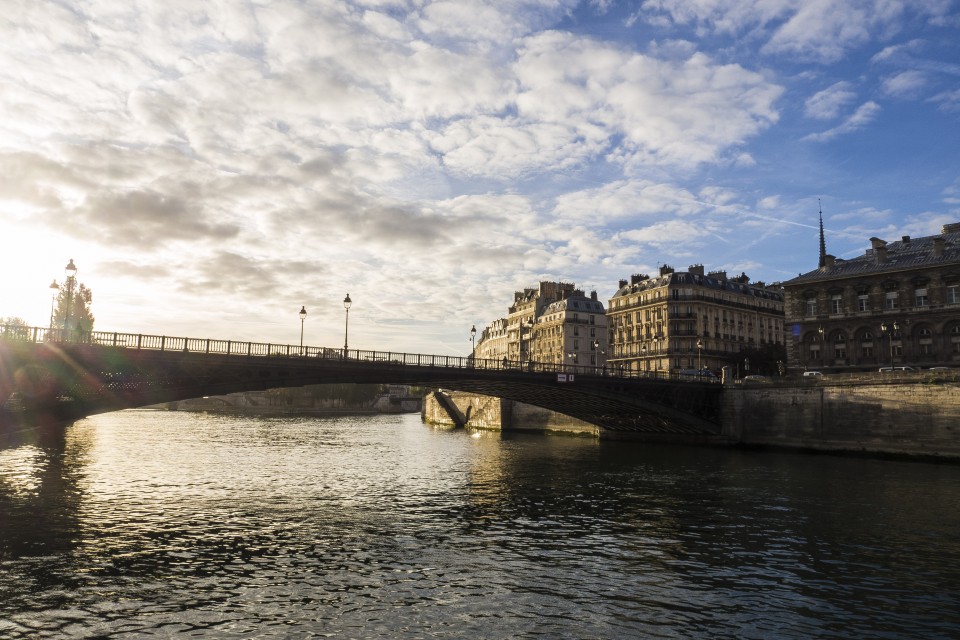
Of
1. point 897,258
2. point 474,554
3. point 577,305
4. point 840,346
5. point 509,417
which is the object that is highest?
point 577,305

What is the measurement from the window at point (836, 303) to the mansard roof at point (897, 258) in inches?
86.9

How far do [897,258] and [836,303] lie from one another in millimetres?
7625

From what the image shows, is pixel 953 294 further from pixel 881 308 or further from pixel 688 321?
pixel 688 321

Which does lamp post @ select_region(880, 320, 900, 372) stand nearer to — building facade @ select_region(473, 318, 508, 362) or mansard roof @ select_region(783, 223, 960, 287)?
mansard roof @ select_region(783, 223, 960, 287)

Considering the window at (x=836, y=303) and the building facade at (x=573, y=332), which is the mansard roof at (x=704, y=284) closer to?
the building facade at (x=573, y=332)

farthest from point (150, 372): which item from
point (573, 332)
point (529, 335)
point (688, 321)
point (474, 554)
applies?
point (529, 335)

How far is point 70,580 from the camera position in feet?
60.8

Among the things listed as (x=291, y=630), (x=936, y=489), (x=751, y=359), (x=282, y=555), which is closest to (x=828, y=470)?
(x=936, y=489)

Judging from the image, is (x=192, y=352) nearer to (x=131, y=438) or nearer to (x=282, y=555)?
(x=282, y=555)

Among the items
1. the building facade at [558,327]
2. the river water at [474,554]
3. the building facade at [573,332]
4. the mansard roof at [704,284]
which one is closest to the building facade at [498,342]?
the building facade at [558,327]

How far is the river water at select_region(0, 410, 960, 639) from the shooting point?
1588 cm

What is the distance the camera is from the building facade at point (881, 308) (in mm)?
70562

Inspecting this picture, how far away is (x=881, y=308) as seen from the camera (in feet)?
244

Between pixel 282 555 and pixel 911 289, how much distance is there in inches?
2859
